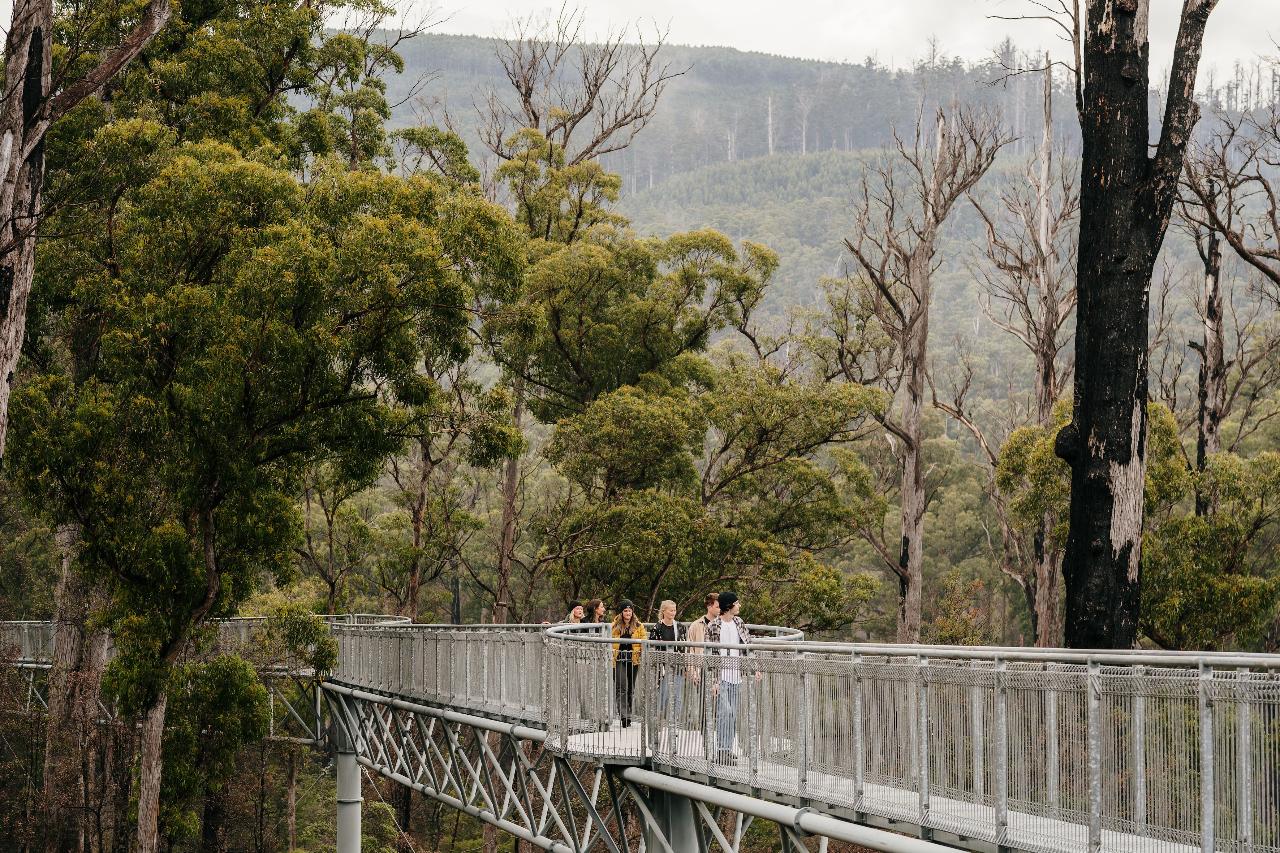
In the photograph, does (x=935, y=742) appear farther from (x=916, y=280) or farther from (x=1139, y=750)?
(x=916, y=280)

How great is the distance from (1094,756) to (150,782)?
15.8m

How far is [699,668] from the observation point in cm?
1202

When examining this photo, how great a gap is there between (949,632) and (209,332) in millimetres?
30036

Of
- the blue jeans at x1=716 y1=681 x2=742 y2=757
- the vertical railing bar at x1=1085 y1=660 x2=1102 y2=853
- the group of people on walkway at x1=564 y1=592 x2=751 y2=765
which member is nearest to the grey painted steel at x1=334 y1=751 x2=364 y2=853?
the group of people on walkway at x1=564 y1=592 x2=751 y2=765

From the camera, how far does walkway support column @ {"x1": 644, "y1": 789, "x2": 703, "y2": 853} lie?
A: 13.1 m

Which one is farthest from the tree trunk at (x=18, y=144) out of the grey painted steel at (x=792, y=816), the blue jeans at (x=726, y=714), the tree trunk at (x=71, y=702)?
the tree trunk at (x=71, y=702)

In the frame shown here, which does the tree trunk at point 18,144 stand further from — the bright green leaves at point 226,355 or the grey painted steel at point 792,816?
the grey painted steel at point 792,816

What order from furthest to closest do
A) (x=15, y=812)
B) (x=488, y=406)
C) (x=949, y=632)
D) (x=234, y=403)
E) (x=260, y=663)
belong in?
(x=949, y=632) → (x=15, y=812) → (x=260, y=663) → (x=488, y=406) → (x=234, y=403)

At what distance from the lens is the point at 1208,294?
2908cm

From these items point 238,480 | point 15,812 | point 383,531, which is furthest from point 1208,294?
point 15,812

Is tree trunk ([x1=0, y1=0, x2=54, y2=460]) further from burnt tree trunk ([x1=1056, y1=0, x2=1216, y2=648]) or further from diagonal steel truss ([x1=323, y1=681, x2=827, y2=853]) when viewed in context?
burnt tree trunk ([x1=1056, y1=0, x2=1216, y2=648])

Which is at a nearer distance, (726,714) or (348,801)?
(726,714)

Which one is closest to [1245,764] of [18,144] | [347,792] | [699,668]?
[699,668]

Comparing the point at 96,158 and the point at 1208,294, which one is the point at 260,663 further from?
the point at 1208,294
